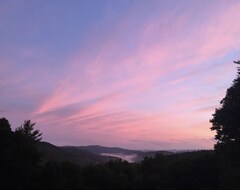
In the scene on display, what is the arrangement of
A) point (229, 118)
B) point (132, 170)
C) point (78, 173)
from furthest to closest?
point (132, 170) < point (78, 173) < point (229, 118)

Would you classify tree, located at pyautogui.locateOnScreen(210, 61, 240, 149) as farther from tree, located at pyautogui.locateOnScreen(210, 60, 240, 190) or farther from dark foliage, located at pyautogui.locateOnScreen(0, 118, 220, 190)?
dark foliage, located at pyautogui.locateOnScreen(0, 118, 220, 190)

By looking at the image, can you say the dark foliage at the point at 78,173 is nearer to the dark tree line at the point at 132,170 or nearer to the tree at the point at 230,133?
the dark tree line at the point at 132,170

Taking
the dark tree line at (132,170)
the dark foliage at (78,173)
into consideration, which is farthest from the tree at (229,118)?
the dark foliage at (78,173)

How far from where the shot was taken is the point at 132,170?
6109 centimetres

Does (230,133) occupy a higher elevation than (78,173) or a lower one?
higher

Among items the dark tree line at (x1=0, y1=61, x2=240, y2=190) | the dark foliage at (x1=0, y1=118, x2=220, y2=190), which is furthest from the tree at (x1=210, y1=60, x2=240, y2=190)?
the dark foliage at (x1=0, y1=118, x2=220, y2=190)

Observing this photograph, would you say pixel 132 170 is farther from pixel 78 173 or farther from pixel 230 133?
pixel 230 133

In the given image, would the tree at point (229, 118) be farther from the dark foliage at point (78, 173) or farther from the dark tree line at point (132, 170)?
the dark foliage at point (78, 173)

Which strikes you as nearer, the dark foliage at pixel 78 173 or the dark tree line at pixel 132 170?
the dark tree line at pixel 132 170

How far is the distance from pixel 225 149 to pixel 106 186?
23588mm

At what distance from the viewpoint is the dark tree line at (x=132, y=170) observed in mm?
35219

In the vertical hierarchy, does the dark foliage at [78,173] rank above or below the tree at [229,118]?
below

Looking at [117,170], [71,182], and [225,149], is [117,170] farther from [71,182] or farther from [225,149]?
[225,149]

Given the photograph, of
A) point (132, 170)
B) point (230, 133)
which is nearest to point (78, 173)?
point (132, 170)
